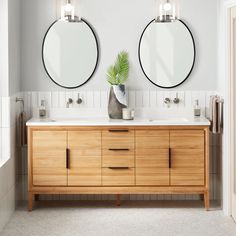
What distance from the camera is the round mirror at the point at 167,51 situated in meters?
6.33

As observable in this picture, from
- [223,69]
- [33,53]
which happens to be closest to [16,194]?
[33,53]

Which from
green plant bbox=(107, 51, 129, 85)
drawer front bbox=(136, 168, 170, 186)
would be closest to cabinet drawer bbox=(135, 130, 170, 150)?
drawer front bbox=(136, 168, 170, 186)

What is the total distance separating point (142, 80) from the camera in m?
6.41

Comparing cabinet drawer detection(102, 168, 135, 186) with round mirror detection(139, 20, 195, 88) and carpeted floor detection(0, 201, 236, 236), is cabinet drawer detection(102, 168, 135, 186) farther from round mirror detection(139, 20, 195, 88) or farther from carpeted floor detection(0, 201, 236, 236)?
round mirror detection(139, 20, 195, 88)

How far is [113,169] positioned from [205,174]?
0.90 meters

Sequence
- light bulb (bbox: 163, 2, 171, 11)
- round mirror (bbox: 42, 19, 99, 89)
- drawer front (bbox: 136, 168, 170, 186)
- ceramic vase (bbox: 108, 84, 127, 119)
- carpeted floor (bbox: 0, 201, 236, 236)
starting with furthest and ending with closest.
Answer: round mirror (bbox: 42, 19, 99, 89), ceramic vase (bbox: 108, 84, 127, 119), light bulb (bbox: 163, 2, 171, 11), drawer front (bbox: 136, 168, 170, 186), carpeted floor (bbox: 0, 201, 236, 236)

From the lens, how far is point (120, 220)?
562cm

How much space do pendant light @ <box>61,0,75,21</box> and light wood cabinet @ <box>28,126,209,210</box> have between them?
110 centimetres

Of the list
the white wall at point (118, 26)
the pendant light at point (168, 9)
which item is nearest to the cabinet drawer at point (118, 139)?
the white wall at point (118, 26)

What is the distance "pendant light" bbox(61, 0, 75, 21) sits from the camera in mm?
6012

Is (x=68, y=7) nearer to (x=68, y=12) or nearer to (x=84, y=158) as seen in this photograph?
(x=68, y=12)

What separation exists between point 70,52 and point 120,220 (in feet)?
6.11

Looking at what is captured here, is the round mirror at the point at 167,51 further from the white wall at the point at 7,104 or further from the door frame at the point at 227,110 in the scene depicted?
the white wall at the point at 7,104

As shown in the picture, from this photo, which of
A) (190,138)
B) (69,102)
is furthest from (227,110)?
(69,102)
